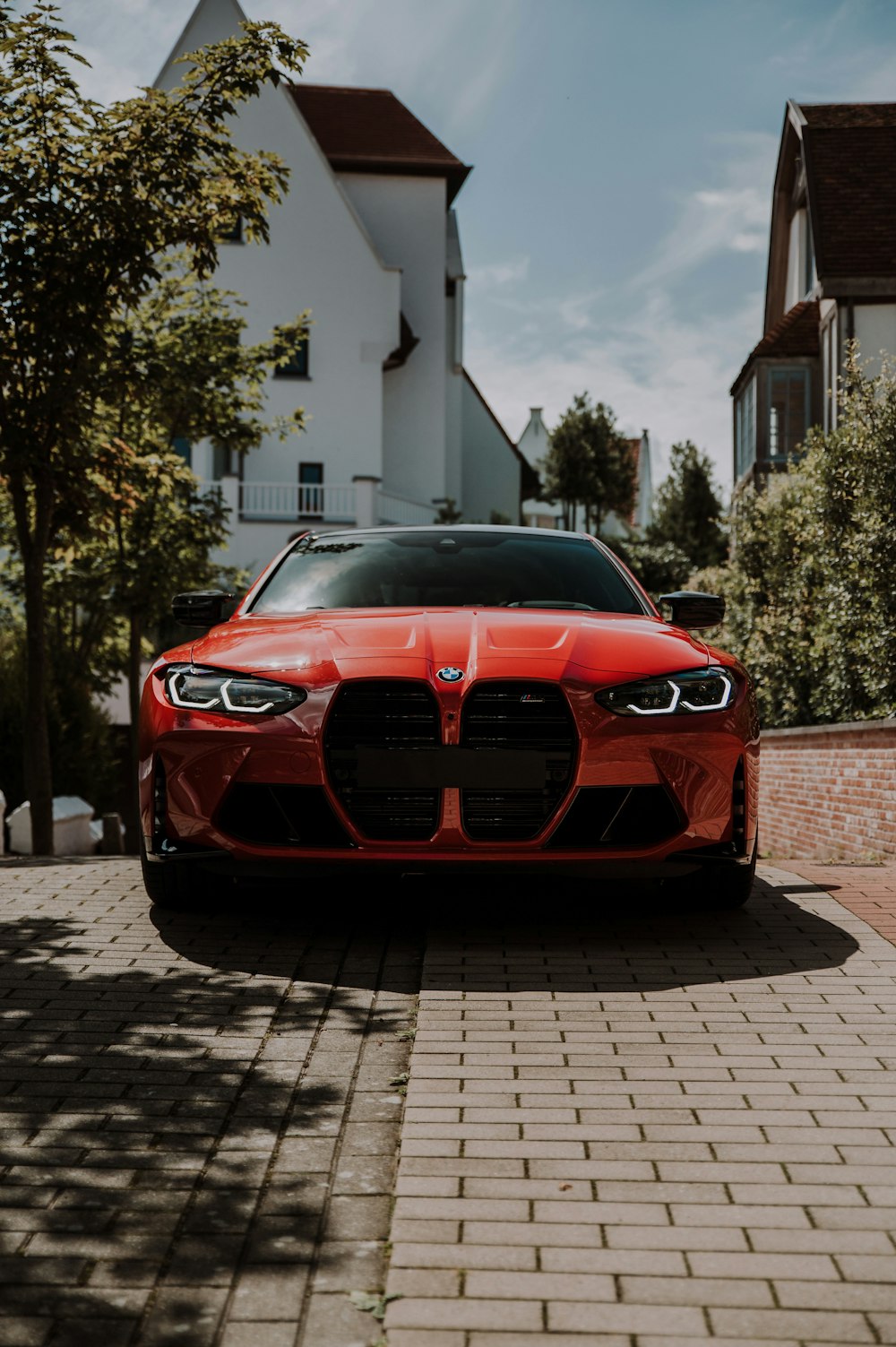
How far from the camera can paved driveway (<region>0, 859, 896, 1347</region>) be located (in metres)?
2.46

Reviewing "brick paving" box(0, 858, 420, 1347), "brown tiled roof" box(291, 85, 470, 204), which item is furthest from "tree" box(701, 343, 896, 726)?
"brown tiled roof" box(291, 85, 470, 204)

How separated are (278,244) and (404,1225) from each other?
111 feet

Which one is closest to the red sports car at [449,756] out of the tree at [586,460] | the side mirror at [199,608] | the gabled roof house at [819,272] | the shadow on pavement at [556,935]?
the shadow on pavement at [556,935]

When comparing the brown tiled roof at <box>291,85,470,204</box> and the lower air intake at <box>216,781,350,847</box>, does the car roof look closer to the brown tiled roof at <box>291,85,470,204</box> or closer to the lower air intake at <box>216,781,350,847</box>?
the lower air intake at <box>216,781,350,847</box>

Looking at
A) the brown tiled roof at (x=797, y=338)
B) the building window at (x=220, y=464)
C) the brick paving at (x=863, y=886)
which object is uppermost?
the brown tiled roof at (x=797, y=338)

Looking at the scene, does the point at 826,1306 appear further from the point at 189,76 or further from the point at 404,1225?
the point at 189,76

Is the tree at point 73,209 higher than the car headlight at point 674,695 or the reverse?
higher

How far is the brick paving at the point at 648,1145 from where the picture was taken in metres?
2.45

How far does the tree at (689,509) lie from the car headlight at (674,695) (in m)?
46.5

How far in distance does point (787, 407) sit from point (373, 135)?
609 inches

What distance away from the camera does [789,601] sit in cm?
1748

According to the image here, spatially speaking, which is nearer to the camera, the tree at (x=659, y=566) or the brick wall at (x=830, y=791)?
the brick wall at (x=830, y=791)

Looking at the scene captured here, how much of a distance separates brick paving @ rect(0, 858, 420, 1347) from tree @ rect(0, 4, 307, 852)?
5742mm

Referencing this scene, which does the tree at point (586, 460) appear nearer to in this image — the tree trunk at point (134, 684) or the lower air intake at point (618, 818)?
the tree trunk at point (134, 684)
